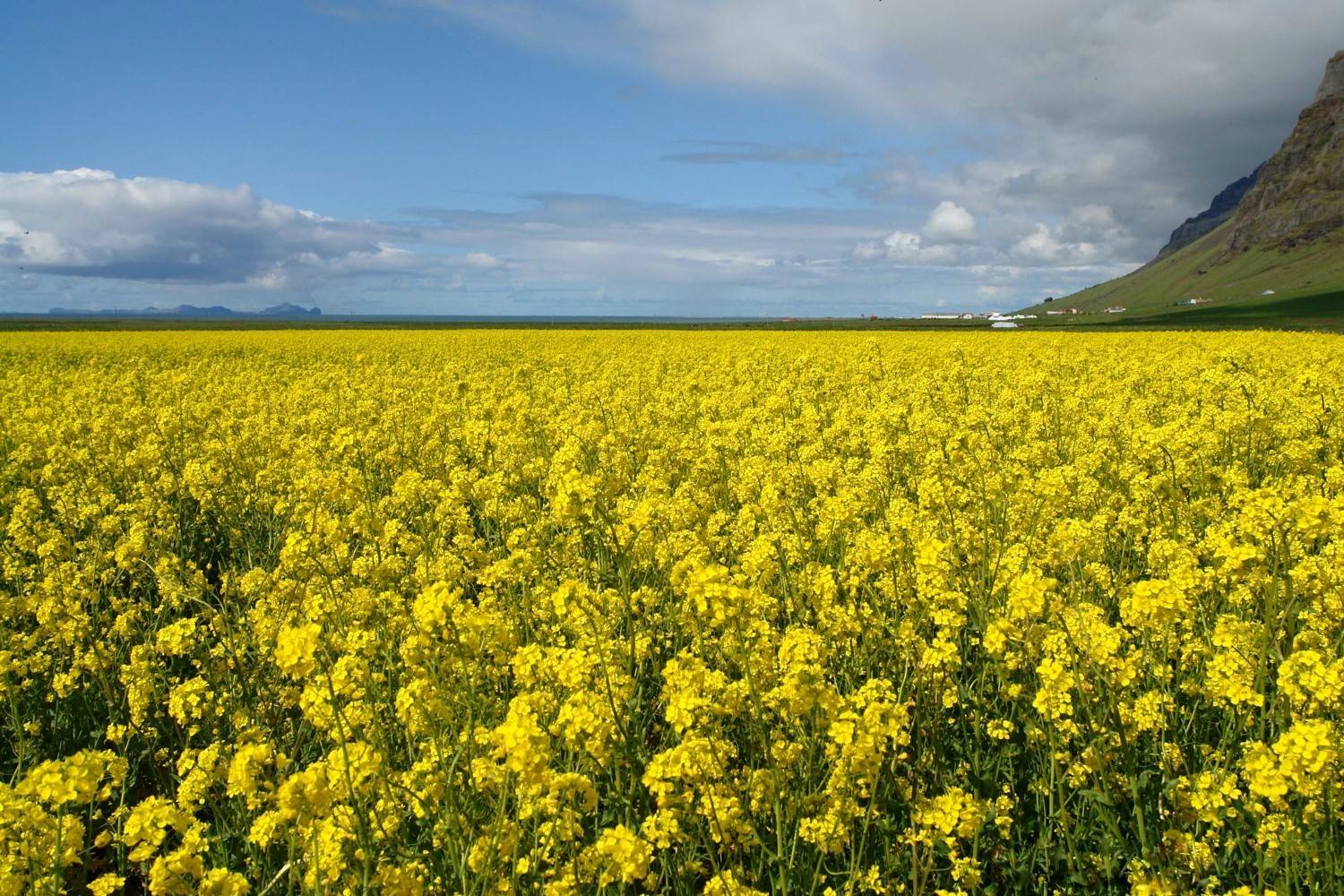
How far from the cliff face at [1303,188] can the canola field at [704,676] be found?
211502mm

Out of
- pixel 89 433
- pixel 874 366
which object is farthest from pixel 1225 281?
pixel 89 433

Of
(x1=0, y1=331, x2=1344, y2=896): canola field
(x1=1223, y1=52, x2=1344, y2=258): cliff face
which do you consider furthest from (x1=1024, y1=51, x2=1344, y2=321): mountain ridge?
(x1=0, y1=331, x2=1344, y2=896): canola field

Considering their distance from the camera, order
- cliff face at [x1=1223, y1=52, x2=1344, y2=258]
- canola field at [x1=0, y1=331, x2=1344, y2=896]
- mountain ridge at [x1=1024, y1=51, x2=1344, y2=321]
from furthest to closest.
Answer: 1. cliff face at [x1=1223, y1=52, x2=1344, y2=258]
2. mountain ridge at [x1=1024, y1=51, x2=1344, y2=321]
3. canola field at [x1=0, y1=331, x2=1344, y2=896]

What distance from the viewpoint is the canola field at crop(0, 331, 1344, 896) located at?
2.82m

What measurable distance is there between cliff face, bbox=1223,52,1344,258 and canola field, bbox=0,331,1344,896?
211502mm

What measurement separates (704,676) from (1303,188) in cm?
23444

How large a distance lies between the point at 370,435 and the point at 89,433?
392 cm

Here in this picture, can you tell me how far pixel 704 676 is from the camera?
3400 mm

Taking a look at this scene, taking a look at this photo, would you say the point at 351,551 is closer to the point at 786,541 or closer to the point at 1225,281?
the point at 786,541

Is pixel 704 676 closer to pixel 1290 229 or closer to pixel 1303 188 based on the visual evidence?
pixel 1290 229

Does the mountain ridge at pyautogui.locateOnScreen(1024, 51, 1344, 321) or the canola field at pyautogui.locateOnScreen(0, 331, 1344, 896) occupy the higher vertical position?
the mountain ridge at pyautogui.locateOnScreen(1024, 51, 1344, 321)

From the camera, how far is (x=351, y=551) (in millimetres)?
6426

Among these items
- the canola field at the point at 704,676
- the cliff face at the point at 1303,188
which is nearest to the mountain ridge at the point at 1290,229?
the cliff face at the point at 1303,188

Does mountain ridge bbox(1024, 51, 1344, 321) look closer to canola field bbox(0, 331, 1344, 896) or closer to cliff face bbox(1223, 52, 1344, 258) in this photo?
cliff face bbox(1223, 52, 1344, 258)
